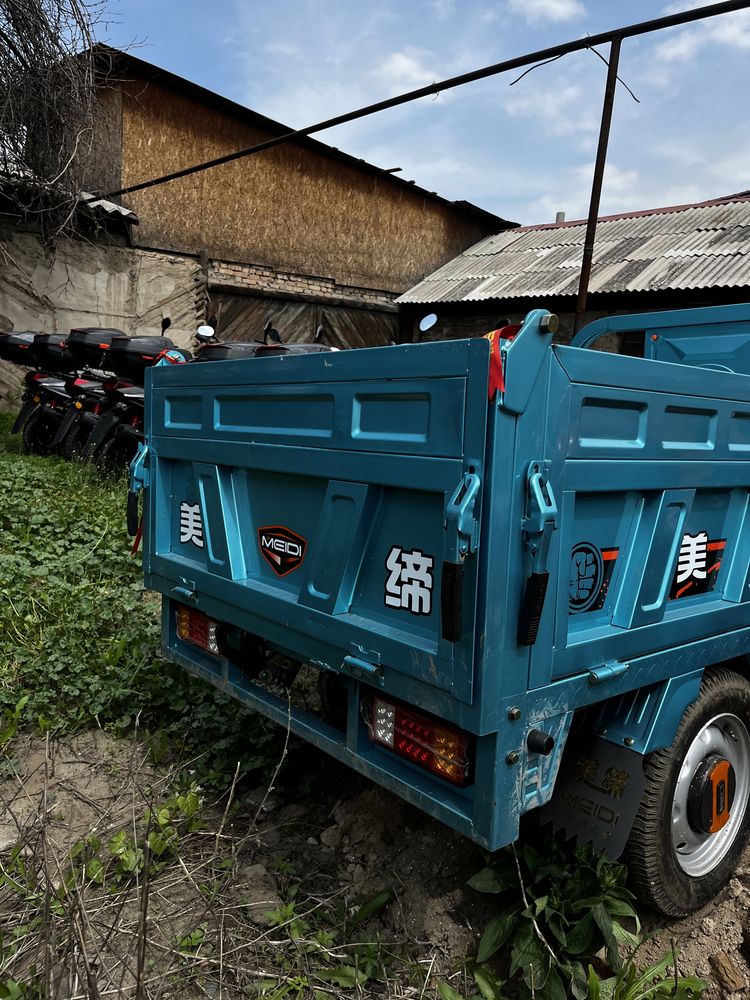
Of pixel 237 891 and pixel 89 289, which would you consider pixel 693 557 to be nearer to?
pixel 237 891

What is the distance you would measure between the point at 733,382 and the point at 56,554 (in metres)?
4.27

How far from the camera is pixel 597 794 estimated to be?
7.38ft

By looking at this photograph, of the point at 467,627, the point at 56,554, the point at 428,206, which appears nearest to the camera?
the point at 467,627

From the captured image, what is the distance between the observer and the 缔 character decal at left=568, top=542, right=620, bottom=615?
1982 millimetres

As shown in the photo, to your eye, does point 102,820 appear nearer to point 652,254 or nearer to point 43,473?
point 43,473

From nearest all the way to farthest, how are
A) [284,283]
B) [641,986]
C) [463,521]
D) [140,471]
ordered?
[463,521] → [641,986] → [140,471] → [284,283]

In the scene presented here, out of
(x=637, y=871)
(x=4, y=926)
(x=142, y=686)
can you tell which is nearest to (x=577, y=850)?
(x=637, y=871)

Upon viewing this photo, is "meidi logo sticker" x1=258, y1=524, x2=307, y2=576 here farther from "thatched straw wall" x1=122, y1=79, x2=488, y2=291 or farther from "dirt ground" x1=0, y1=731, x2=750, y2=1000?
"thatched straw wall" x1=122, y1=79, x2=488, y2=291

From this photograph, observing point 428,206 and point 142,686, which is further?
point 428,206

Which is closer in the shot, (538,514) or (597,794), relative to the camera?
(538,514)

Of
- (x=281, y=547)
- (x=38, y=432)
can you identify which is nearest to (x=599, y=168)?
(x=281, y=547)

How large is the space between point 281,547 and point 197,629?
0.66 meters

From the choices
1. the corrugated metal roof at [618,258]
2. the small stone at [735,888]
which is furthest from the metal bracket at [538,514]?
the corrugated metal roof at [618,258]

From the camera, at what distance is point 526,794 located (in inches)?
74.7
